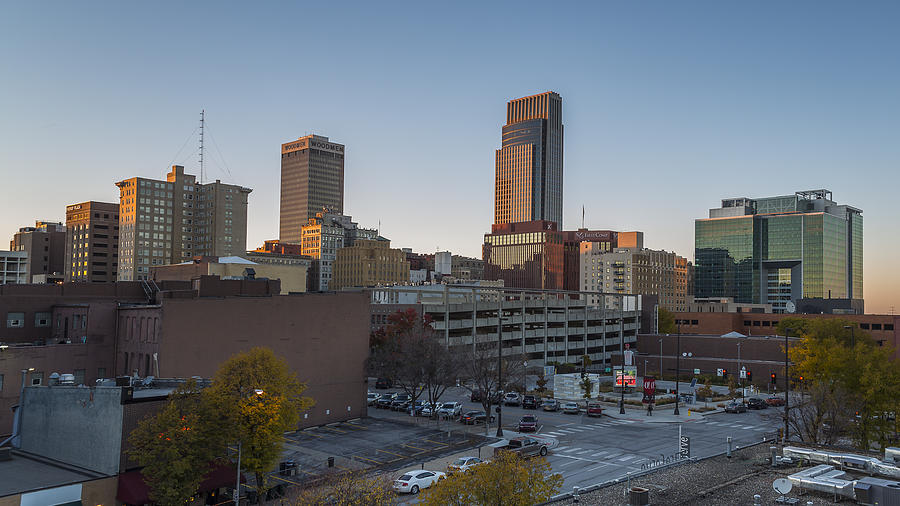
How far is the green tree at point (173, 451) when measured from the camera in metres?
32.9

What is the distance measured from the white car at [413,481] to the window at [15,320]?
4467 centimetres

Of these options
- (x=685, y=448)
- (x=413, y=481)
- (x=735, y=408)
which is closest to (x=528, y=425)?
(x=685, y=448)

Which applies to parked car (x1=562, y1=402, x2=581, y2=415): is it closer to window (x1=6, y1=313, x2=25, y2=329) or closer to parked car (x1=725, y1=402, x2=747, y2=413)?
parked car (x1=725, y1=402, x2=747, y2=413)

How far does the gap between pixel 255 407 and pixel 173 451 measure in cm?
582

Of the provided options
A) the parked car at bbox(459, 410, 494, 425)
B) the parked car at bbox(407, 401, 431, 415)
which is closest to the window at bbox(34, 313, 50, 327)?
the parked car at bbox(407, 401, 431, 415)

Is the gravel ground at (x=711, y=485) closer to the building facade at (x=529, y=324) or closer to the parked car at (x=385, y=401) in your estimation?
the parked car at (x=385, y=401)

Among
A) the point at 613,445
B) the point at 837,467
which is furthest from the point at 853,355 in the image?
the point at 837,467

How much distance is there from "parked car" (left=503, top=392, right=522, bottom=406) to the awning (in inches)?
1719

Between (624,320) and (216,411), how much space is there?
117326mm

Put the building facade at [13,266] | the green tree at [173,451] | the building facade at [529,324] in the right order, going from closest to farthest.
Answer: the green tree at [173,451] < the building facade at [529,324] < the building facade at [13,266]

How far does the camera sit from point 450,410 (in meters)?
67.4

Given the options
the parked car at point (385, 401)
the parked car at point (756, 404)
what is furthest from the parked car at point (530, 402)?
the parked car at point (756, 404)

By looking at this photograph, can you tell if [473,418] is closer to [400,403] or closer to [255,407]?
[400,403]

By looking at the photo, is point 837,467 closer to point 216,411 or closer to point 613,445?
point 613,445
